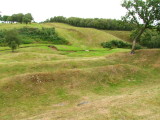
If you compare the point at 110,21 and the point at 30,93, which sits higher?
the point at 110,21

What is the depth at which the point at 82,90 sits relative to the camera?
2189 centimetres

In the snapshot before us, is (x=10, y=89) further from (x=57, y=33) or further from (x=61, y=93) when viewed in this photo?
(x=57, y=33)

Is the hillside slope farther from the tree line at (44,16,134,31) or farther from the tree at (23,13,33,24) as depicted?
the tree line at (44,16,134,31)

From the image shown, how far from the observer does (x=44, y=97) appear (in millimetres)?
20047

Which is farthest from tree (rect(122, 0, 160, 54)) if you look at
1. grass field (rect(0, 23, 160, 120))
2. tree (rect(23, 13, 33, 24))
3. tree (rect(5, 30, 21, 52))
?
tree (rect(23, 13, 33, 24))

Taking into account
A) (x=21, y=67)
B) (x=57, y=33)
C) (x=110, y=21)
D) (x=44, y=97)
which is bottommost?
(x=44, y=97)

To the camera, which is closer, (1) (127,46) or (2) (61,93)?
(2) (61,93)

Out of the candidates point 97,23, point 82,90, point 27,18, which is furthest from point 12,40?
point 97,23

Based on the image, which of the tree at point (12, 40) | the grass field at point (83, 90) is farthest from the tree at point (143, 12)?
the tree at point (12, 40)

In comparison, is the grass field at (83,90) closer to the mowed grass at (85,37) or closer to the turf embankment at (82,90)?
the turf embankment at (82,90)

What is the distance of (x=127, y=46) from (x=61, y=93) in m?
70.7

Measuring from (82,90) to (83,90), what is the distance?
13 centimetres

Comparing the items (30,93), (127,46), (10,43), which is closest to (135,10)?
(30,93)

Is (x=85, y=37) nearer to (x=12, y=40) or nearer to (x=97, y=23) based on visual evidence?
(x=97, y=23)
